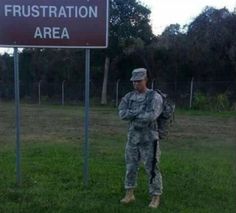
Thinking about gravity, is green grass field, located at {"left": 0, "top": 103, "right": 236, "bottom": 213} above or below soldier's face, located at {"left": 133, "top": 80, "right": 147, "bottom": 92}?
below

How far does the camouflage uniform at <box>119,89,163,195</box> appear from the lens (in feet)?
24.0

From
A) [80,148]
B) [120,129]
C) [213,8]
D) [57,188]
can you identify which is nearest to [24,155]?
[80,148]

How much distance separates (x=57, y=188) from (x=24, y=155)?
368cm

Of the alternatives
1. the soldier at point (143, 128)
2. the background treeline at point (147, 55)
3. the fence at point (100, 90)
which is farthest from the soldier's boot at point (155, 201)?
the background treeline at point (147, 55)

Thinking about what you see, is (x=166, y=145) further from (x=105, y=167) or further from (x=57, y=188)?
(x=57, y=188)

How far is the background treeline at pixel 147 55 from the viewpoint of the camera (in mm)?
36469

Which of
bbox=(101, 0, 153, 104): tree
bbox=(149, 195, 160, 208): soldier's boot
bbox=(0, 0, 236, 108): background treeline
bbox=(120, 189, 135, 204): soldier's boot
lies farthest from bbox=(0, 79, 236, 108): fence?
bbox=(149, 195, 160, 208): soldier's boot

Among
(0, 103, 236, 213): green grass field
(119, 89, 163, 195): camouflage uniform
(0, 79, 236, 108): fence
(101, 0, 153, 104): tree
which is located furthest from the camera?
(101, 0, 153, 104): tree

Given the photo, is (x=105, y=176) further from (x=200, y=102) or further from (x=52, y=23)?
(x=200, y=102)

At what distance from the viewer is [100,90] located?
41969 millimetres

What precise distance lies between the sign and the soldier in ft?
4.82

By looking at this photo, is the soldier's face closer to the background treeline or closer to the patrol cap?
the patrol cap

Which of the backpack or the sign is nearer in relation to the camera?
the backpack

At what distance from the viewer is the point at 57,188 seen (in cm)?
862
